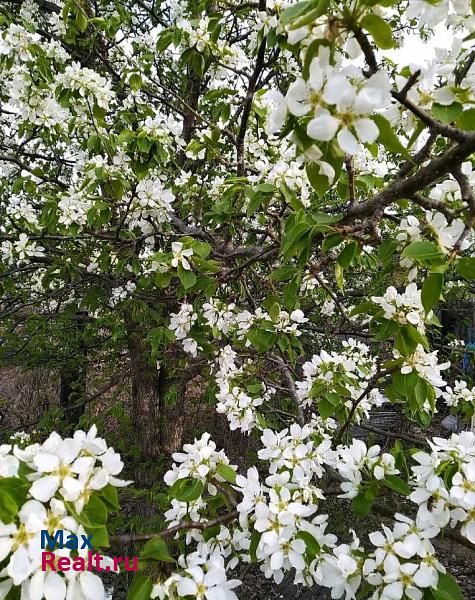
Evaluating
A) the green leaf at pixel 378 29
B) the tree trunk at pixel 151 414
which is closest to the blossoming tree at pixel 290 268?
the green leaf at pixel 378 29

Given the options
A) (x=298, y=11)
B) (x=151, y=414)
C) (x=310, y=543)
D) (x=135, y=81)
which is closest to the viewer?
(x=298, y=11)

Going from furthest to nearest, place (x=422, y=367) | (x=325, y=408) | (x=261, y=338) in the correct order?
(x=261, y=338), (x=325, y=408), (x=422, y=367)

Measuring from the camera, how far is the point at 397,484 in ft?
3.74

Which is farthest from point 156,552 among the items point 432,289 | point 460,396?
point 460,396

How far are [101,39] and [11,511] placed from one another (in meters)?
3.26

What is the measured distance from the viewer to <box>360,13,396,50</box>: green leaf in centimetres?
72

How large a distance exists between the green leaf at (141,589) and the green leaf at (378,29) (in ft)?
3.40

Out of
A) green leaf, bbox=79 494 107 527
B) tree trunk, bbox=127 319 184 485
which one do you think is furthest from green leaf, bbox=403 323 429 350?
tree trunk, bbox=127 319 184 485

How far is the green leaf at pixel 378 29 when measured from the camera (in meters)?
0.72

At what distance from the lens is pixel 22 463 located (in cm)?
81

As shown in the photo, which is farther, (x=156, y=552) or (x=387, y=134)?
(x=156, y=552)

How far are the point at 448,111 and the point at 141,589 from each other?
1012 millimetres

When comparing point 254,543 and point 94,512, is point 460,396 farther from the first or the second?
point 94,512

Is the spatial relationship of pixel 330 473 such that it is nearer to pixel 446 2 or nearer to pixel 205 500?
pixel 205 500
